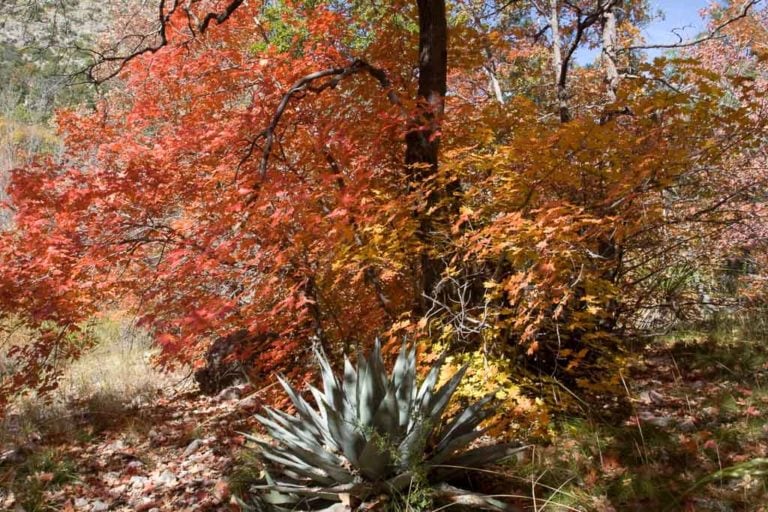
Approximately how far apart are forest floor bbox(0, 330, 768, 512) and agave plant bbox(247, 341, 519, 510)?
1.45ft

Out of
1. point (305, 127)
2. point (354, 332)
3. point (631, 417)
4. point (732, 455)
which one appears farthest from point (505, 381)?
point (305, 127)

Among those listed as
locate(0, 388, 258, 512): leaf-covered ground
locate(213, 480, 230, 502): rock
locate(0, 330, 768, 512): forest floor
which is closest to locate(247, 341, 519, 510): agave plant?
locate(0, 330, 768, 512): forest floor

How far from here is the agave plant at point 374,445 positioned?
108 inches

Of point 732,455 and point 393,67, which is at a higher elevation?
point 393,67

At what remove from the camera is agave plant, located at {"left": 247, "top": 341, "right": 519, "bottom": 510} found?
275 cm

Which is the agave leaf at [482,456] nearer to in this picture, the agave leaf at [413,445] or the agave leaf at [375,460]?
the agave leaf at [413,445]

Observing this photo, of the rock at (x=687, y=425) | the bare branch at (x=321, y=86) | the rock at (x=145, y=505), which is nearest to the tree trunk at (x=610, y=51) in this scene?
the bare branch at (x=321, y=86)

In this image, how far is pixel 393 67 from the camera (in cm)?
546

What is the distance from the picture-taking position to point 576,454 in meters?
3.45

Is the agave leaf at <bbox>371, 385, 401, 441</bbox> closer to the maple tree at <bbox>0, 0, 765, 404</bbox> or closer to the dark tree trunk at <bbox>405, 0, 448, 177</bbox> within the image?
the maple tree at <bbox>0, 0, 765, 404</bbox>

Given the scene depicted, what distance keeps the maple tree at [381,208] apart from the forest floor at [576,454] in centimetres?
68

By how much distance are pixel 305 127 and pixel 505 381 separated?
311 centimetres

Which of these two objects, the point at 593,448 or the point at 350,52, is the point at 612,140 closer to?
the point at 593,448

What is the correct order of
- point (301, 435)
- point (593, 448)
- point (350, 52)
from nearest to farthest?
point (301, 435)
point (593, 448)
point (350, 52)
